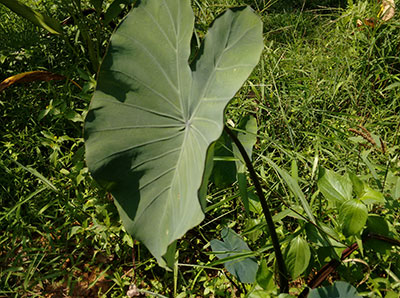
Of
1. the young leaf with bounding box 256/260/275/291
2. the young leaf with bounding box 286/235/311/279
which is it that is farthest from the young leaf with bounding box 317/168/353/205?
the young leaf with bounding box 256/260/275/291

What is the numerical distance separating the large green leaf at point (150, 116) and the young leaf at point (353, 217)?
400 millimetres

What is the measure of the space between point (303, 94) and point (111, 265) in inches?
47.2

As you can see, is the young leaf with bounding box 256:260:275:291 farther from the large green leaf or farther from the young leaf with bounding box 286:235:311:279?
the large green leaf

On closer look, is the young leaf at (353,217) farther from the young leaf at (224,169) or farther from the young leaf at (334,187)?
the young leaf at (224,169)

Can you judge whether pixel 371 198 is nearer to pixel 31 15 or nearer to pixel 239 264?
pixel 239 264

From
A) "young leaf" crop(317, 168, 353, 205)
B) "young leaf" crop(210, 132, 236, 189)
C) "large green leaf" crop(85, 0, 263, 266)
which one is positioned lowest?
"young leaf" crop(317, 168, 353, 205)

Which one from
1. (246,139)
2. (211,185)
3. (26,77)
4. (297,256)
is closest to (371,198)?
(297,256)

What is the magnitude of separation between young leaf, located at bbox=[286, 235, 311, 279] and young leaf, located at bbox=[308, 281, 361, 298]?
0.29 feet

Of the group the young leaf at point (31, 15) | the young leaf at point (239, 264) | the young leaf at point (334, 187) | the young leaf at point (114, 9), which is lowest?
the young leaf at point (239, 264)

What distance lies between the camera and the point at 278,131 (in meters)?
1.79

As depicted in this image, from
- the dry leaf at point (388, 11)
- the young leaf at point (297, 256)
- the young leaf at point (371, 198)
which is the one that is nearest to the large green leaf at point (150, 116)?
the young leaf at point (297, 256)

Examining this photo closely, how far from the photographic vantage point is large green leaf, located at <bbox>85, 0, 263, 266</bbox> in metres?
0.96

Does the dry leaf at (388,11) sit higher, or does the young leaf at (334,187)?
the young leaf at (334,187)

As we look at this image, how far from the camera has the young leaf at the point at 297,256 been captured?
3.32ft
